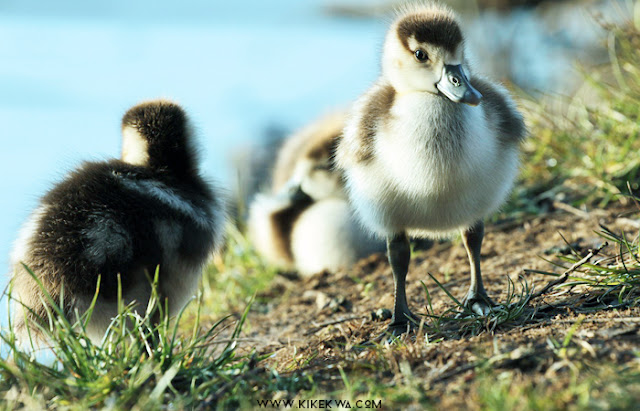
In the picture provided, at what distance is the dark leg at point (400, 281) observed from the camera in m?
2.86

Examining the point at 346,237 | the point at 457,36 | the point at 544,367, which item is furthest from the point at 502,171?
the point at 346,237

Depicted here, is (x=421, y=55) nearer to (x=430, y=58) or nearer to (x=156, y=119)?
(x=430, y=58)

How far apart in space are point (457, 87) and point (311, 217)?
2242mm

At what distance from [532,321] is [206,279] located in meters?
2.78

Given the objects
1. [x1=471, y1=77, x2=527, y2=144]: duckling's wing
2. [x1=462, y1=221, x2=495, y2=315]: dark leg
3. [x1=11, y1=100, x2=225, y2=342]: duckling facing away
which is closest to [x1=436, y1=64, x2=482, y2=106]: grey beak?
[x1=471, y1=77, x2=527, y2=144]: duckling's wing

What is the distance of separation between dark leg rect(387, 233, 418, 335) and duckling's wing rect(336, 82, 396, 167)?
1.35ft

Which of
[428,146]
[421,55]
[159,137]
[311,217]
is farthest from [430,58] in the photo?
[311,217]

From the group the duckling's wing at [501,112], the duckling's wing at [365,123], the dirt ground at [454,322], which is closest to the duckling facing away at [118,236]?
the dirt ground at [454,322]

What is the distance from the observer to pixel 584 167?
4.38 meters

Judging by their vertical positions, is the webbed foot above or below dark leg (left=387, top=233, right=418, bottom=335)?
below

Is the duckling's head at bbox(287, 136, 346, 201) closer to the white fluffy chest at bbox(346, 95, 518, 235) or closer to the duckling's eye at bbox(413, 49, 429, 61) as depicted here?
the white fluffy chest at bbox(346, 95, 518, 235)

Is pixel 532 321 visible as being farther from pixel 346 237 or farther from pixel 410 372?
pixel 346 237

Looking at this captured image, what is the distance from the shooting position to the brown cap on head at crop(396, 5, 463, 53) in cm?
270

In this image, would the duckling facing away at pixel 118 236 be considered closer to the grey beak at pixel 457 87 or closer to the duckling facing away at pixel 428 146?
the duckling facing away at pixel 428 146
